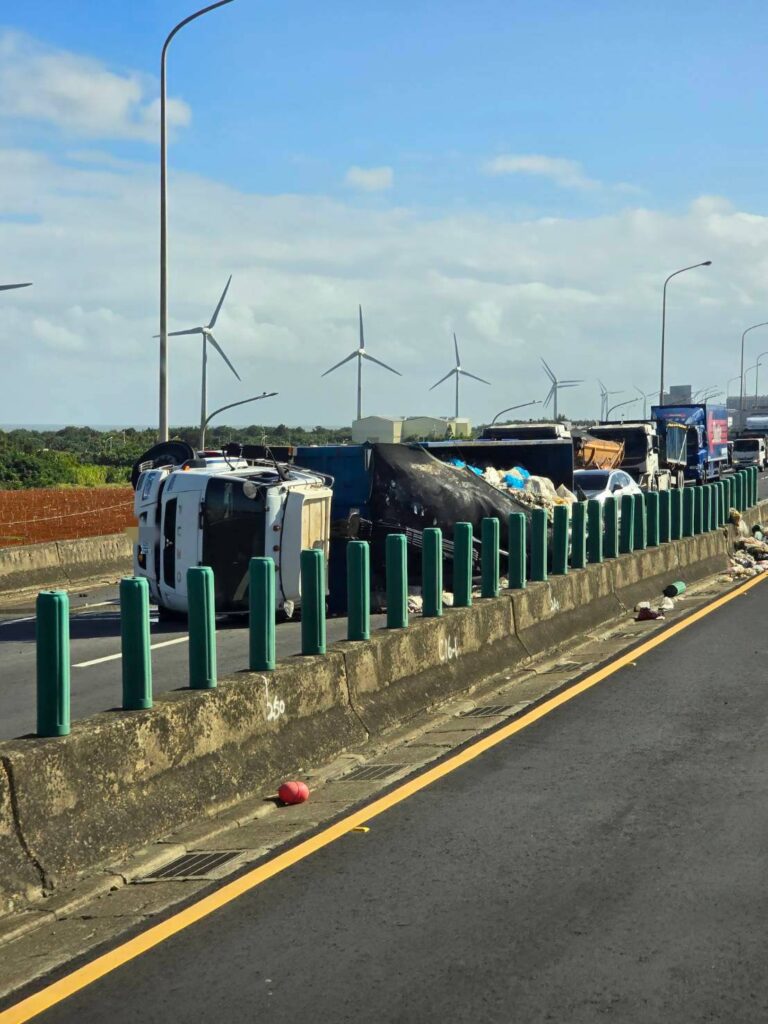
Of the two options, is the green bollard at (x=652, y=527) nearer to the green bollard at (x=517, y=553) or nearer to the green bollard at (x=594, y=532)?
the green bollard at (x=594, y=532)

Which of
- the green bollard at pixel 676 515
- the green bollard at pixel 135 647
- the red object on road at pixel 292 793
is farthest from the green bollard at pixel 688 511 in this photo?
the green bollard at pixel 135 647

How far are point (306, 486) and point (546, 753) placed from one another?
8758 millimetres

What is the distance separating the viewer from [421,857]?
→ 7.35m

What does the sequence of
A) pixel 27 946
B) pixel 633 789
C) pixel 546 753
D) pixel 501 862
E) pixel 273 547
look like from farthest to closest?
1. pixel 273 547
2. pixel 546 753
3. pixel 633 789
4. pixel 501 862
5. pixel 27 946

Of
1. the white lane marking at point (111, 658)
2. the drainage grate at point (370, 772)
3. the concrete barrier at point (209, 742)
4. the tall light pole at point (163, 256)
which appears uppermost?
the tall light pole at point (163, 256)

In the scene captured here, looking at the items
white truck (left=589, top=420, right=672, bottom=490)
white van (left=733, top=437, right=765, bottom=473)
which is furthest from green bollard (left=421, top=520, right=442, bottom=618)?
white van (left=733, top=437, right=765, bottom=473)

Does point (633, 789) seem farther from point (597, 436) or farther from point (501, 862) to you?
point (597, 436)

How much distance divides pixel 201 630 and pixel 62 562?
1766cm

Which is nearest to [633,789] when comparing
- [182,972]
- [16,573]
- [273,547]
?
[182,972]

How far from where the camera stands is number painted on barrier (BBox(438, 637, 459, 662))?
12430mm

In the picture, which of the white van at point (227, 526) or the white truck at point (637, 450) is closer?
the white van at point (227, 526)

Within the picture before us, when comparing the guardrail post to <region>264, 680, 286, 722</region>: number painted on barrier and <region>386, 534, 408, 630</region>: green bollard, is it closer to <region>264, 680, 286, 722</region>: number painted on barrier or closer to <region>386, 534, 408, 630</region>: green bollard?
<region>386, 534, 408, 630</region>: green bollard

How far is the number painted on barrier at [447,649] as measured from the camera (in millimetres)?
12430

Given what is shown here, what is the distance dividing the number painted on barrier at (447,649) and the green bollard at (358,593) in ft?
4.96
